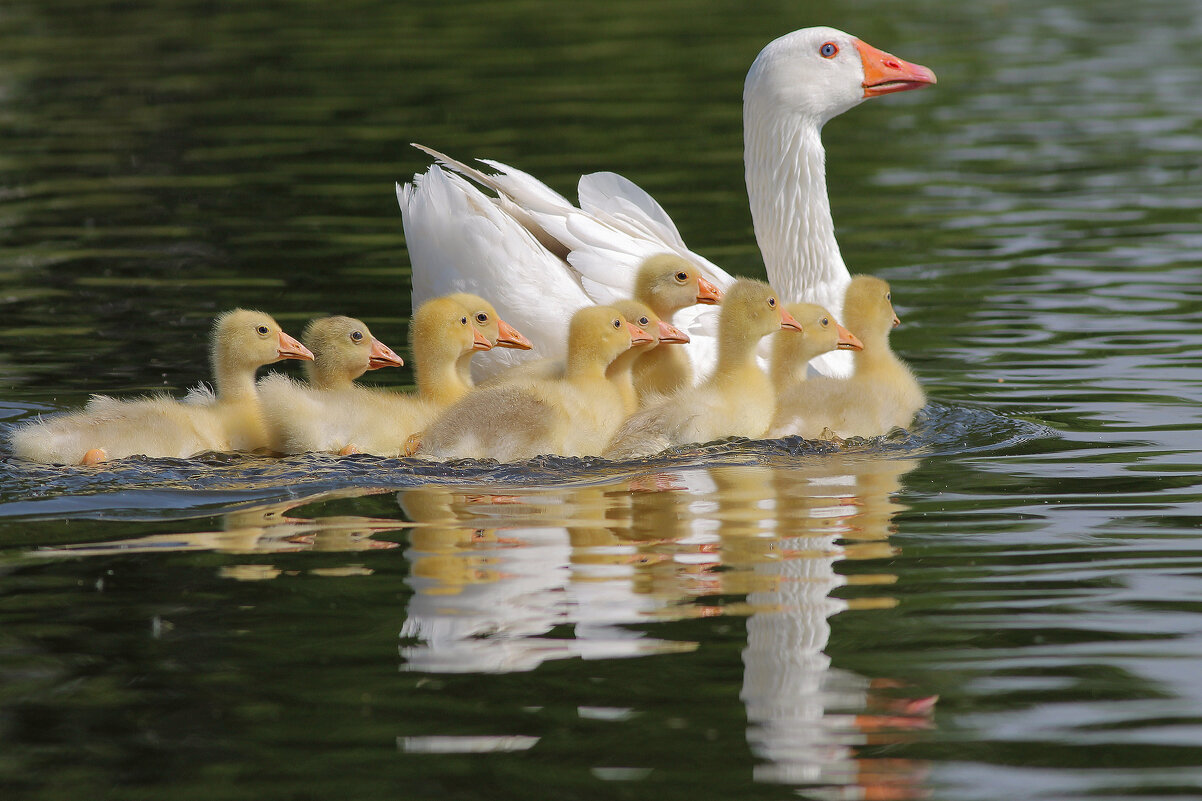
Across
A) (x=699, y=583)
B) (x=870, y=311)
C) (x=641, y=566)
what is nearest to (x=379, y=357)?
(x=870, y=311)

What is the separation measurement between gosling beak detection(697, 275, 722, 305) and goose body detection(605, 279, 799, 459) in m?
0.36

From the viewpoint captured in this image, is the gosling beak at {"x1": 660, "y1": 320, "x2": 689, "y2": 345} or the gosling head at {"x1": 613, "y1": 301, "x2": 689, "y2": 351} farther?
the gosling beak at {"x1": 660, "y1": 320, "x2": 689, "y2": 345}

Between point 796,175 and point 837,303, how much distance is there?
0.82m

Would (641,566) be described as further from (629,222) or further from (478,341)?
(629,222)

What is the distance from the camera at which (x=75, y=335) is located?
1125 centimetres

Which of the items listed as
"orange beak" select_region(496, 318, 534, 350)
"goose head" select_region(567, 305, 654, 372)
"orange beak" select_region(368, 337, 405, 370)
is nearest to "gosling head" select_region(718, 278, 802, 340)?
"goose head" select_region(567, 305, 654, 372)

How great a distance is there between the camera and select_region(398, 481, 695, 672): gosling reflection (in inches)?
214

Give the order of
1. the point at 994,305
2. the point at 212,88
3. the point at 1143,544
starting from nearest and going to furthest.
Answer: the point at 1143,544
the point at 994,305
the point at 212,88

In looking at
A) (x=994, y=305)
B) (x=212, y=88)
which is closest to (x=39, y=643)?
(x=994, y=305)

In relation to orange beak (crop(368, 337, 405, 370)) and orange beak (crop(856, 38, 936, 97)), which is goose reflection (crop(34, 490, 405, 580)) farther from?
orange beak (crop(856, 38, 936, 97))

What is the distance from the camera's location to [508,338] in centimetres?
856

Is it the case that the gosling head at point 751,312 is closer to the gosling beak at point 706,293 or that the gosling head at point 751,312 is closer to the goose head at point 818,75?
the gosling beak at point 706,293

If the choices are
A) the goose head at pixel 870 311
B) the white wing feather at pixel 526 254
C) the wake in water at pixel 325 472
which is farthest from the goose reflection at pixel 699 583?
the white wing feather at pixel 526 254

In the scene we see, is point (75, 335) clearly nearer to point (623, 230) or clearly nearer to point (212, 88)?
point (623, 230)
